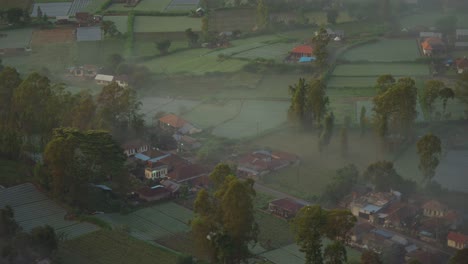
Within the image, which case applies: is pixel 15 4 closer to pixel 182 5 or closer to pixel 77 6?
pixel 77 6

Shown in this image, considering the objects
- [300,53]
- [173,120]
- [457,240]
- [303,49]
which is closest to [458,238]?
[457,240]

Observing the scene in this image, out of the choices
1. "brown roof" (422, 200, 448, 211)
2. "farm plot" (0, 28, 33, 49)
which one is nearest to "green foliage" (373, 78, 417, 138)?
"brown roof" (422, 200, 448, 211)

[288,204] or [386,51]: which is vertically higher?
[386,51]

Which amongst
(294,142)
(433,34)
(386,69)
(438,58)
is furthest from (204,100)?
(433,34)

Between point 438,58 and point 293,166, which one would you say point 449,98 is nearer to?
point 438,58

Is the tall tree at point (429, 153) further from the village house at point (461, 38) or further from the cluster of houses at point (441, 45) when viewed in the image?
the village house at point (461, 38)

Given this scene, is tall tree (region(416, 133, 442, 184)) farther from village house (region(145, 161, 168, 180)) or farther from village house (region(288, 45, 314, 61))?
village house (region(288, 45, 314, 61))

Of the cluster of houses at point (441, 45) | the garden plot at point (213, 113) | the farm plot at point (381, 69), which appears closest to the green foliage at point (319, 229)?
the garden plot at point (213, 113)
